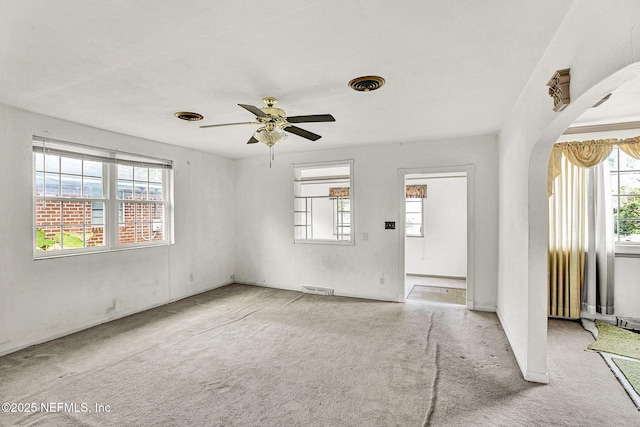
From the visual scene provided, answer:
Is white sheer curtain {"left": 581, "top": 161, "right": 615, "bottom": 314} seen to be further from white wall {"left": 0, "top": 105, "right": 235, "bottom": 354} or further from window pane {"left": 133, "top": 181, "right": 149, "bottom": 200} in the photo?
window pane {"left": 133, "top": 181, "right": 149, "bottom": 200}

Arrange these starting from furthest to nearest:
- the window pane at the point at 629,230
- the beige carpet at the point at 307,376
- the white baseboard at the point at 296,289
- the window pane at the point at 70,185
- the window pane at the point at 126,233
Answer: the white baseboard at the point at 296,289 → the window pane at the point at 126,233 → the window pane at the point at 629,230 → the window pane at the point at 70,185 → the beige carpet at the point at 307,376

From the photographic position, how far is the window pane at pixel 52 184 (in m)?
3.42

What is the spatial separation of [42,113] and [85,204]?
3.58 feet

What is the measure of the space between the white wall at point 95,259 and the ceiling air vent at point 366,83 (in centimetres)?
333

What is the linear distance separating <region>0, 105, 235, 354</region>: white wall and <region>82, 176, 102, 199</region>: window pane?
1.51 ft

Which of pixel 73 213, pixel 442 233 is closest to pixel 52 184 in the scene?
pixel 73 213

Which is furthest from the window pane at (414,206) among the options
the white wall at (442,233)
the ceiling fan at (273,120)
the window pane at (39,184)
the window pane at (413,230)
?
the window pane at (39,184)

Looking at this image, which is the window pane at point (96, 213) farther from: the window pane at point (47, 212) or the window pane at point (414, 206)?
the window pane at point (414, 206)

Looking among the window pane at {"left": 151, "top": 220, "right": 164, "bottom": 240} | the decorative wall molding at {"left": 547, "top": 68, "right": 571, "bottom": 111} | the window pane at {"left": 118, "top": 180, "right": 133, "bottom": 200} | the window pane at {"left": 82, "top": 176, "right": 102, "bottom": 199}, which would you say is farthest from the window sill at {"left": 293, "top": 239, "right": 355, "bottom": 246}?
the decorative wall molding at {"left": 547, "top": 68, "right": 571, "bottom": 111}

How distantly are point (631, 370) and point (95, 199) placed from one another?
586cm

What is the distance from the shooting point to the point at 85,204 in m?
3.78

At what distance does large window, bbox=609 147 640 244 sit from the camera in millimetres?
3920

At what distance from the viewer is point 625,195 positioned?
3961 millimetres

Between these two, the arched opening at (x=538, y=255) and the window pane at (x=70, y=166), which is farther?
the window pane at (x=70, y=166)
